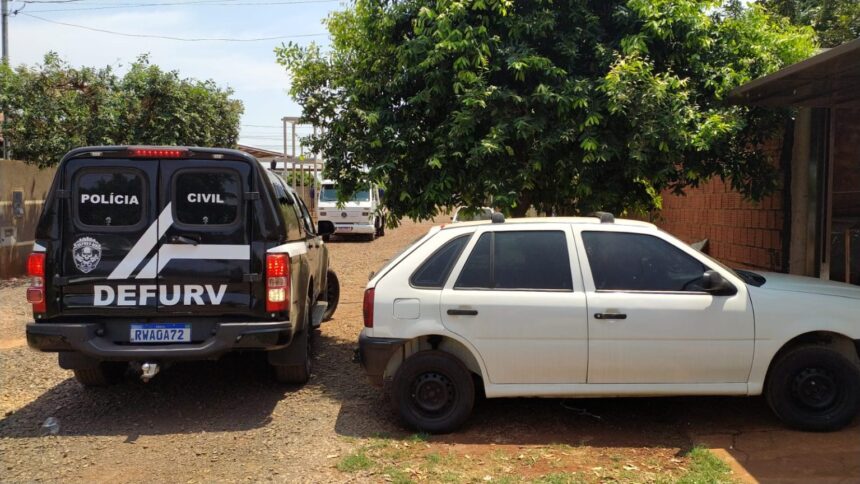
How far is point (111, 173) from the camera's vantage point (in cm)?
552

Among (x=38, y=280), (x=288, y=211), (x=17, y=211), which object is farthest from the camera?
(x=17, y=211)

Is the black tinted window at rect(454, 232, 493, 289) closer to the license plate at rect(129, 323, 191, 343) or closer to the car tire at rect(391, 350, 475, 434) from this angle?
the car tire at rect(391, 350, 475, 434)

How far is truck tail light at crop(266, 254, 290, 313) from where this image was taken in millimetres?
5445

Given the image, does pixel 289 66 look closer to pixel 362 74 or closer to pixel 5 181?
pixel 362 74

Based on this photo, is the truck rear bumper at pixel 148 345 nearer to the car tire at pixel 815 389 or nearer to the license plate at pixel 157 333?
the license plate at pixel 157 333

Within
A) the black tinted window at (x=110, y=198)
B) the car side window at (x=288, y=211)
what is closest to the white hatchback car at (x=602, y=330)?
the car side window at (x=288, y=211)

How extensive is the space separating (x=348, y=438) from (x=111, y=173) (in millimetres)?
2823

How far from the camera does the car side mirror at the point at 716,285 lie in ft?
16.1

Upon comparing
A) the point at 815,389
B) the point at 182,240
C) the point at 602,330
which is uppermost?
the point at 182,240

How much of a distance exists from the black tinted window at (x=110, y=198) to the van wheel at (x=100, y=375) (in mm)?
1419

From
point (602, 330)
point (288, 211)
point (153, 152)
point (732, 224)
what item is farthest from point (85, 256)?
point (732, 224)

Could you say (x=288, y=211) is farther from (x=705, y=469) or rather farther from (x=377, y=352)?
(x=705, y=469)

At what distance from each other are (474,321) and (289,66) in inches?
169

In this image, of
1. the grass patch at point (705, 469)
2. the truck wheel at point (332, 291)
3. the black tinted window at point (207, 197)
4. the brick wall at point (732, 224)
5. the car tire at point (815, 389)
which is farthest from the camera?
the truck wheel at point (332, 291)
